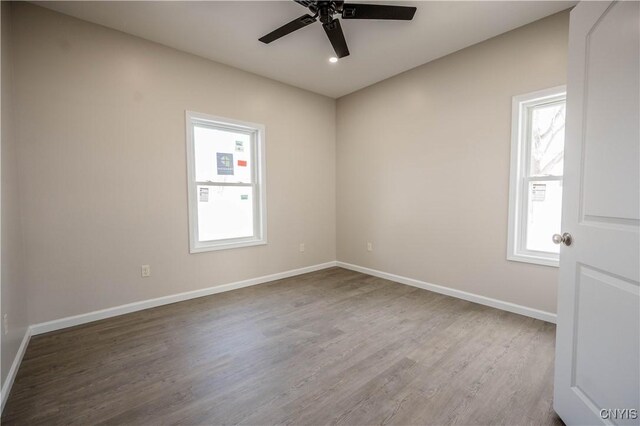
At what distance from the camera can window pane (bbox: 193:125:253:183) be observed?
3.50 m

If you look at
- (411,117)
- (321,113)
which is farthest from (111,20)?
(411,117)

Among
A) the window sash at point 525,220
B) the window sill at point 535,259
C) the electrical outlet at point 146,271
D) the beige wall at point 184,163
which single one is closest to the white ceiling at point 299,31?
the beige wall at point 184,163

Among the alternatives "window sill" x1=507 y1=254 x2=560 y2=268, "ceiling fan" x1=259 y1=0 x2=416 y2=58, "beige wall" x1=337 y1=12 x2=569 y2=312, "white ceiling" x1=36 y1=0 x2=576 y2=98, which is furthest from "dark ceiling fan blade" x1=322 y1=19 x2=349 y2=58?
"window sill" x1=507 y1=254 x2=560 y2=268

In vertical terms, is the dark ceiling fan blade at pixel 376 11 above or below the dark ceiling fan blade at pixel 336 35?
above

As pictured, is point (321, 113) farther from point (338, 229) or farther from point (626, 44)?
point (626, 44)

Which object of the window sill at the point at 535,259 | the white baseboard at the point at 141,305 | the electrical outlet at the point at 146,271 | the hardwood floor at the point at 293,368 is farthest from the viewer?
the electrical outlet at the point at 146,271

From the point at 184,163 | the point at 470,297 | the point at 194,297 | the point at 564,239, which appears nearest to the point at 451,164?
the point at 470,297

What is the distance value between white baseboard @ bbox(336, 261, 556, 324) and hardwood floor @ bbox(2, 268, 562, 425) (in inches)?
4.2

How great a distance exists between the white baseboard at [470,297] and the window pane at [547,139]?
1.37m

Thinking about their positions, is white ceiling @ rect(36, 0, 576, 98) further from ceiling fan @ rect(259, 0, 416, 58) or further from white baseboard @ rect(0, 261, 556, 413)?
white baseboard @ rect(0, 261, 556, 413)

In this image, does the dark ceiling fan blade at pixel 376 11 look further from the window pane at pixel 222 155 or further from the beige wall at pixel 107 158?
the window pane at pixel 222 155

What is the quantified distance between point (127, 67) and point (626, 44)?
376 cm

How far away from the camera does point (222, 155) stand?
3.69 meters

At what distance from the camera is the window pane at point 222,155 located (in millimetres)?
3500
